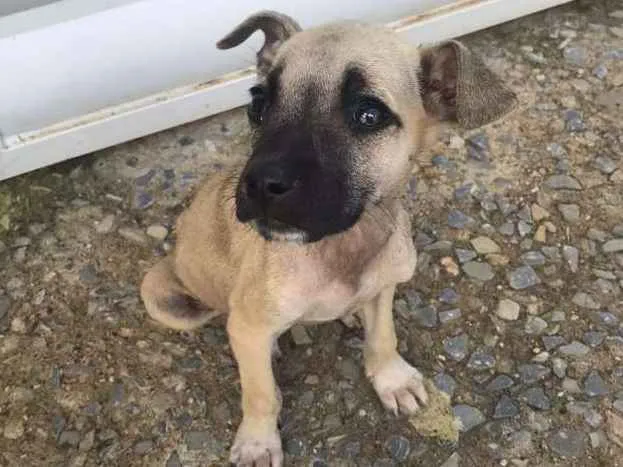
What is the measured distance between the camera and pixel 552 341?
4.12 meters

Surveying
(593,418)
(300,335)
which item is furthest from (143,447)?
(593,418)

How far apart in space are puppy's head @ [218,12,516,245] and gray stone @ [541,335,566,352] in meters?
1.38

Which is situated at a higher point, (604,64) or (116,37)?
(116,37)

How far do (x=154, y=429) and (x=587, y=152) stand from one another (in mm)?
2802

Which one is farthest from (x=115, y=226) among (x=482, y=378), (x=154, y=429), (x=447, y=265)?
(x=482, y=378)

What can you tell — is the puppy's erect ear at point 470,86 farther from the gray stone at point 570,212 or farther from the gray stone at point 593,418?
the gray stone at point 570,212

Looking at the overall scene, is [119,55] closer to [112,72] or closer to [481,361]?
[112,72]

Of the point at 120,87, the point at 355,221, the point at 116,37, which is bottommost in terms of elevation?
the point at 120,87

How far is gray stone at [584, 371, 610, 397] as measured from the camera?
3920 mm

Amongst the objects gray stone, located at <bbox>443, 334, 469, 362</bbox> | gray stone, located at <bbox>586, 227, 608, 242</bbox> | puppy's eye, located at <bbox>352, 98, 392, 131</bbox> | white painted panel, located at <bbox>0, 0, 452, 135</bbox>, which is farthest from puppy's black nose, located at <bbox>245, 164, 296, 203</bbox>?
gray stone, located at <bbox>586, 227, 608, 242</bbox>

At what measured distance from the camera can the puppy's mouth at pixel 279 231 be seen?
→ 2840 mm

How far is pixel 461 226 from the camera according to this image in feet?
15.2

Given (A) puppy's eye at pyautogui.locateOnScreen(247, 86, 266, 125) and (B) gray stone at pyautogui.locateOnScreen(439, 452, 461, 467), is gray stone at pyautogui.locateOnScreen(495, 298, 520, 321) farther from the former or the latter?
(A) puppy's eye at pyautogui.locateOnScreen(247, 86, 266, 125)

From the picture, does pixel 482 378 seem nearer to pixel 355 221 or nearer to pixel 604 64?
pixel 355 221
